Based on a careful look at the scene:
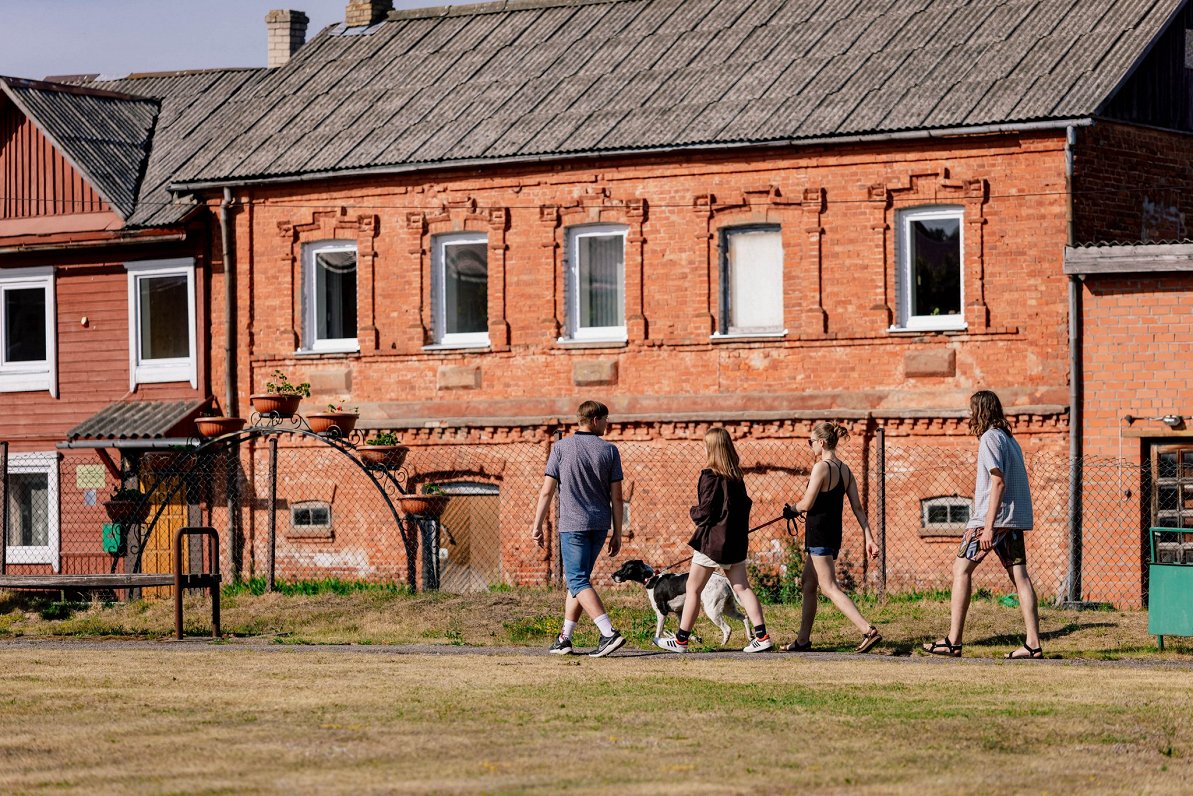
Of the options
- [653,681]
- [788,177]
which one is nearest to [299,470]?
[788,177]

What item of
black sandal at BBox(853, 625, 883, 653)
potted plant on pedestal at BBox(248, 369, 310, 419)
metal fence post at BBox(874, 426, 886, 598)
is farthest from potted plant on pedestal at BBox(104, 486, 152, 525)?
black sandal at BBox(853, 625, 883, 653)

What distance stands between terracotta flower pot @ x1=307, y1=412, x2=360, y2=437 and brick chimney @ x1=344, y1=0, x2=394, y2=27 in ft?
30.1

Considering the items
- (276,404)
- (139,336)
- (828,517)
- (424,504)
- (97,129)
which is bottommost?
(424,504)

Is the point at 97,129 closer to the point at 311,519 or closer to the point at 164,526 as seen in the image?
the point at 164,526

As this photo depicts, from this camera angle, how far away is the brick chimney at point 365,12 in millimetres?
30672

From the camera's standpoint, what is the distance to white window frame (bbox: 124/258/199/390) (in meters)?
27.7

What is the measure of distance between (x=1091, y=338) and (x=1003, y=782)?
13483 millimetres

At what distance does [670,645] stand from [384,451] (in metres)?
9.96

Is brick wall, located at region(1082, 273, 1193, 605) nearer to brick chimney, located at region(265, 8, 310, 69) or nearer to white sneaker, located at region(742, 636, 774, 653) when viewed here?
white sneaker, located at region(742, 636, 774, 653)

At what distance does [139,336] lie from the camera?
28172mm

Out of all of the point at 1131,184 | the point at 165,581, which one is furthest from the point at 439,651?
the point at 1131,184

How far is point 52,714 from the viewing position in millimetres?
11422

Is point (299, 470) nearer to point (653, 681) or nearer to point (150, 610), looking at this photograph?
point (150, 610)

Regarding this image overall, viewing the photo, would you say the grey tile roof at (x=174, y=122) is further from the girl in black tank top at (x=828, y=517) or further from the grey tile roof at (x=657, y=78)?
the girl in black tank top at (x=828, y=517)
